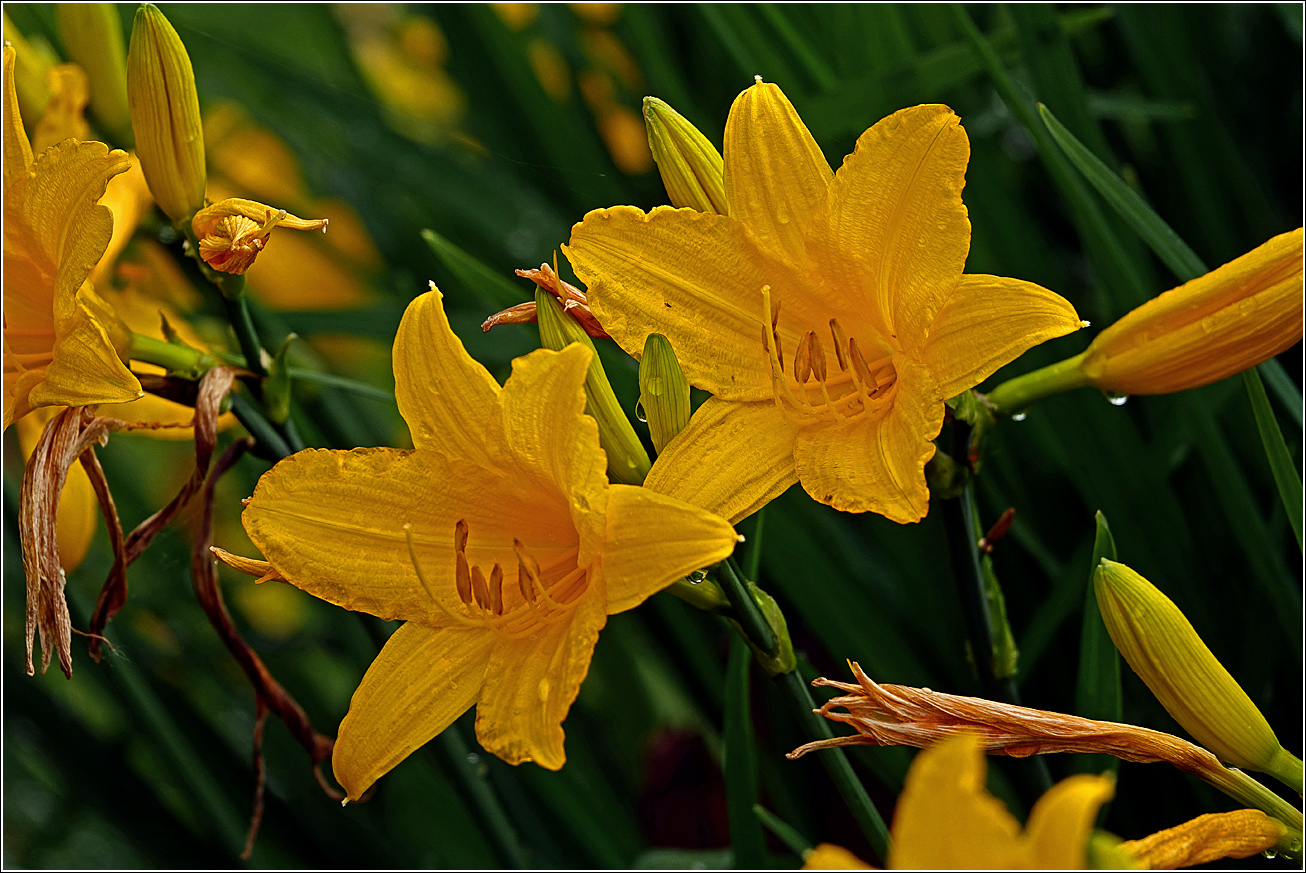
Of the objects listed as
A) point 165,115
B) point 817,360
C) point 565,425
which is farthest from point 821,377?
point 165,115

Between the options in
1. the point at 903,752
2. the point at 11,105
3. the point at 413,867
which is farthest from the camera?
the point at 413,867

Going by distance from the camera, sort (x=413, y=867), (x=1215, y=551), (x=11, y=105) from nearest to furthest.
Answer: (x=11, y=105) < (x=1215, y=551) < (x=413, y=867)

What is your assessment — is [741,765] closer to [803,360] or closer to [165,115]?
[803,360]

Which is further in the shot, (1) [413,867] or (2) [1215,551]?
(1) [413,867]

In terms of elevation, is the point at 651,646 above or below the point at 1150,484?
below

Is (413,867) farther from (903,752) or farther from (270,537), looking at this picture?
(270,537)

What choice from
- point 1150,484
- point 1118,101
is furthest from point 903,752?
point 1118,101

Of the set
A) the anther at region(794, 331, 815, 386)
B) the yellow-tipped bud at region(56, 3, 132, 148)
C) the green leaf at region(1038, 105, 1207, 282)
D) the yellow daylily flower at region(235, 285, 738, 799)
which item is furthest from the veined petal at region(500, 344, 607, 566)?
the yellow-tipped bud at region(56, 3, 132, 148)

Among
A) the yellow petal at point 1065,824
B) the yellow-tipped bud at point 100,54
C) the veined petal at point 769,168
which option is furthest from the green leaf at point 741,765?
the yellow-tipped bud at point 100,54
